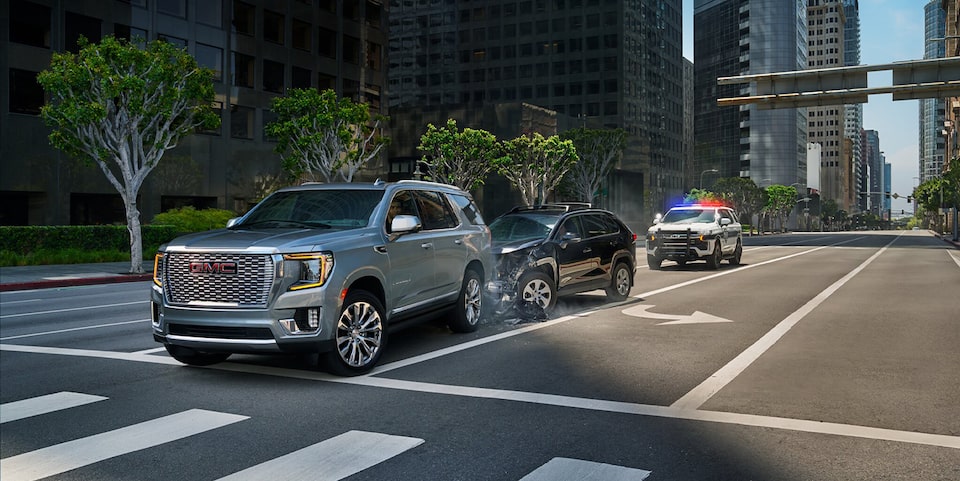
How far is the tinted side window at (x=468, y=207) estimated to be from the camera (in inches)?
437

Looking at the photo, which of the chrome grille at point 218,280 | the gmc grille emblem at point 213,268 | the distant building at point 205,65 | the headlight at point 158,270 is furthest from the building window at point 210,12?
the gmc grille emblem at point 213,268

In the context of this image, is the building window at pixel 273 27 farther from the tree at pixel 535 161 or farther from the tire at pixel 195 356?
the tire at pixel 195 356

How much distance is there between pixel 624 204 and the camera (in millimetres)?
93312

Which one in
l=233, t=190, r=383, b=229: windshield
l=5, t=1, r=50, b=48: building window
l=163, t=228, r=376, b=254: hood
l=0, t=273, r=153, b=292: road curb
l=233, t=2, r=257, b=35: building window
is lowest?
l=0, t=273, r=153, b=292: road curb

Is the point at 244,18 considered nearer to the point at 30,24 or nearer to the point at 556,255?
the point at 30,24

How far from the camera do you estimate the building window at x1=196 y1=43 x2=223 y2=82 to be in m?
44.3

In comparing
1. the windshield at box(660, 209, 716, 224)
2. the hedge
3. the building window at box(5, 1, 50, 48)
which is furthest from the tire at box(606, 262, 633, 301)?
the building window at box(5, 1, 50, 48)

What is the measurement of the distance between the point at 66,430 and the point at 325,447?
218cm

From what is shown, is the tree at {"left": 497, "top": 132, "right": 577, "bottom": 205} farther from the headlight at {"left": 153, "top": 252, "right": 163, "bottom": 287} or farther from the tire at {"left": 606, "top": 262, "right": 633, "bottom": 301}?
the headlight at {"left": 153, "top": 252, "right": 163, "bottom": 287}

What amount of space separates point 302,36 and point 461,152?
13.3 m

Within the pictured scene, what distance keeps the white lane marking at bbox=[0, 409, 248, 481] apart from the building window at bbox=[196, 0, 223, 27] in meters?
42.8

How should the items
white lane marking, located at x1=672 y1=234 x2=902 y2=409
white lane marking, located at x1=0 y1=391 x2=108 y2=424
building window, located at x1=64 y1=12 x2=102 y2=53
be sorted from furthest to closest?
building window, located at x1=64 y1=12 x2=102 y2=53 < white lane marking, located at x1=672 y1=234 x2=902 y2=409 < white lane marking, located at x1=0 y1=391 x2=108 y2=424

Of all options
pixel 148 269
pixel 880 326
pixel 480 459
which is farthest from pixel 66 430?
pixel 148 269

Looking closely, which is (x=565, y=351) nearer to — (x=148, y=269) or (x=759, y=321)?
(x=759, y=321)
